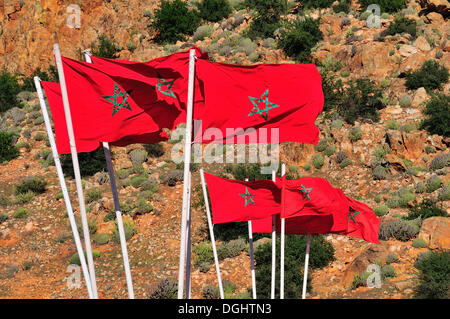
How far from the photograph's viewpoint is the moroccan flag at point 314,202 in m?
13.6

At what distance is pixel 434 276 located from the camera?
1739 centimetres

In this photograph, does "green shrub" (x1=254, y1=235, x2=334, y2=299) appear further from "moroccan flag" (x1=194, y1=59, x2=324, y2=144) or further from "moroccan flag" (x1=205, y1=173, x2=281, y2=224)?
"moroccan flag" (x1=194, y1=59, x2=324, y2=144)

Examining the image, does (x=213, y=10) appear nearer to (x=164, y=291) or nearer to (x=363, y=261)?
(x=164, y=291)

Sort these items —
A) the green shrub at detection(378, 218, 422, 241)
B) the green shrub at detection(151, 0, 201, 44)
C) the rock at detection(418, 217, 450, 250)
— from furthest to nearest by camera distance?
the green shrub at detection(151, 0, 201, 44), the green shrub at detection(378, 218, 422, 241), the rock at detection(418, 217, 450, 250)

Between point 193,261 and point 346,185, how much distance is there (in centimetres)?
A: 846

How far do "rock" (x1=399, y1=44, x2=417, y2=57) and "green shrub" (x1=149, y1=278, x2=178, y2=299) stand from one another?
19.8m

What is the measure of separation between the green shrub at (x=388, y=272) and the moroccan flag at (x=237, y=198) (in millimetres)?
6918

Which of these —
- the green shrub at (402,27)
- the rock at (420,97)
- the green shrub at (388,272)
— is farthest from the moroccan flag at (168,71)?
the green shrub at (402,27)

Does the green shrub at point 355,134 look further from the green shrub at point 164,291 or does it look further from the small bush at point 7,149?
the small bush at point 7,149

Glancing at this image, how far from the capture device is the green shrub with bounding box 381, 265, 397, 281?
18.5 metres

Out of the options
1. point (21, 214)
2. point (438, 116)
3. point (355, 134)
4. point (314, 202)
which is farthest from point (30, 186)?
point (438, 116)

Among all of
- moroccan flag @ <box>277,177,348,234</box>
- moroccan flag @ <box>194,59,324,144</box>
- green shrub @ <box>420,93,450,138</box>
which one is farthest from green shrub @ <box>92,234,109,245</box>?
green shrub @ <box>420,93,450,138</box>

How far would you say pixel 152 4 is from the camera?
144ft
